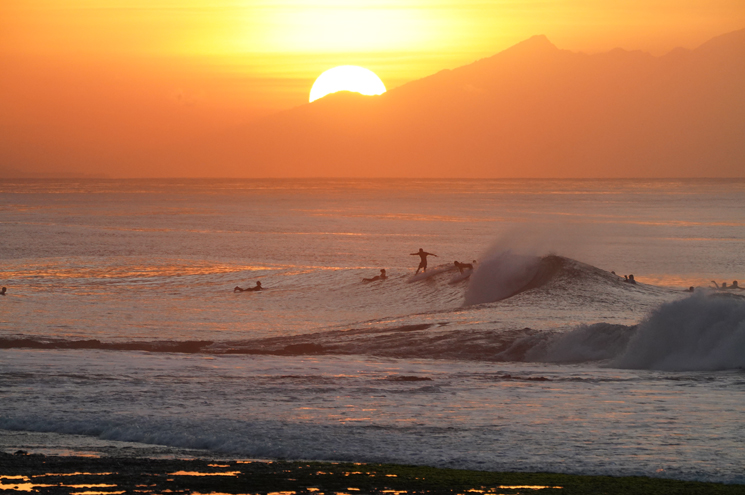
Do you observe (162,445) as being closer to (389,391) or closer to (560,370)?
(389,391)

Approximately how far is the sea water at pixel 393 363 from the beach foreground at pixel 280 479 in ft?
1.32

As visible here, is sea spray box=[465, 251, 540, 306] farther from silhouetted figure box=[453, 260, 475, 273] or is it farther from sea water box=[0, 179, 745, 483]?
silhouetted figure box=[453, 260, 475, 273]

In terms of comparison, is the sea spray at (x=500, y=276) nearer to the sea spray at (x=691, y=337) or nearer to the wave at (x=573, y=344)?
the wave at (x=573, y=344)

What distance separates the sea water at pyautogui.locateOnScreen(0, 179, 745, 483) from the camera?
9.21 metres

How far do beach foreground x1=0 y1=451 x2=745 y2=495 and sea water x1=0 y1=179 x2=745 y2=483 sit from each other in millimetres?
401

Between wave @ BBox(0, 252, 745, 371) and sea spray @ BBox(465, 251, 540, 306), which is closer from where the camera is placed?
wave @ BBox(0, 252, 745, 371)

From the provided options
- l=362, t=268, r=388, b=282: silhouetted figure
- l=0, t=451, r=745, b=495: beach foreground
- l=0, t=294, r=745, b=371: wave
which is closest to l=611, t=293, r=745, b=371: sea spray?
l=0, t=294, r=745, b=371: wave

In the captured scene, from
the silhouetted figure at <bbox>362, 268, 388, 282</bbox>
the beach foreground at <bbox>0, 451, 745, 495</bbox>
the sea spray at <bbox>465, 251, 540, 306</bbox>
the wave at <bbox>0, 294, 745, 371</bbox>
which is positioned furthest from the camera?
the silhouetted figure at <bbox>362, 268, 388, 282</bbox>

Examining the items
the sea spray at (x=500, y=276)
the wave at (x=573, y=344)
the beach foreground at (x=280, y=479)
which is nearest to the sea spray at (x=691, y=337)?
Result: the wave at (x=573, y=344)

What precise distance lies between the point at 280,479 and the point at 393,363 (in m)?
7.83

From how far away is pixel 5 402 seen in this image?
11.1 meters

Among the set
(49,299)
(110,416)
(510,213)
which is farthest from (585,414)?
(510,213)

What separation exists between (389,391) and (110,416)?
426 centimetres

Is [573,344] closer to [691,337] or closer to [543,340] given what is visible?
[543,340]
